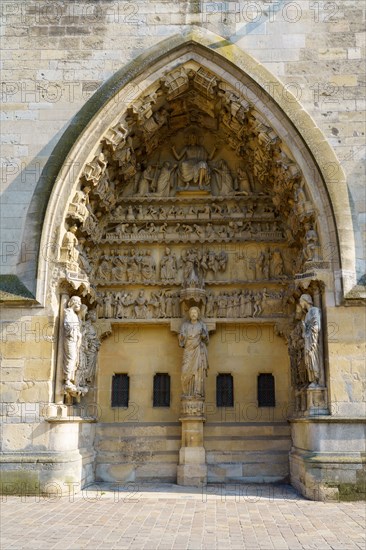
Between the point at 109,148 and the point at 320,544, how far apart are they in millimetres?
7233

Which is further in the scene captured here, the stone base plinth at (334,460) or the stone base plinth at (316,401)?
the stone base plinth at (316,401)

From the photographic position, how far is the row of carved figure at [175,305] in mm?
11203

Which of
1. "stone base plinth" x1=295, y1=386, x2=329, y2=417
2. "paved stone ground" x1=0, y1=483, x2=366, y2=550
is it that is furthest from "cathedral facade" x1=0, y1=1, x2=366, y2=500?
"paved stone ground" x1=0, y1=483, x2=366, y2=550

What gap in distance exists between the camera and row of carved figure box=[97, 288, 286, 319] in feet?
36.8

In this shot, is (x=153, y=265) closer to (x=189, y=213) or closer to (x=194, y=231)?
(x=194, y=231)

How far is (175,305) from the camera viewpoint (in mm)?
11250

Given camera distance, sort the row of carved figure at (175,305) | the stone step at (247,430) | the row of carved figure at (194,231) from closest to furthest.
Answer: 1. the stone step at (247,430)
2. the row of carved figure at (175,305)
3. the row of carved figure at (194,231)

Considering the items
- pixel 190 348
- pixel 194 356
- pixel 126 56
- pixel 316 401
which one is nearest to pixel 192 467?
pixel 194 356

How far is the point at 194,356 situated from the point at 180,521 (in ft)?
12.0

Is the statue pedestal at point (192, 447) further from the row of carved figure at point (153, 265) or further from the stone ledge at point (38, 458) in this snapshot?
the row of carved figure at point (153, 265)

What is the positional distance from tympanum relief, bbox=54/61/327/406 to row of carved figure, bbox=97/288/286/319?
0.8 inches

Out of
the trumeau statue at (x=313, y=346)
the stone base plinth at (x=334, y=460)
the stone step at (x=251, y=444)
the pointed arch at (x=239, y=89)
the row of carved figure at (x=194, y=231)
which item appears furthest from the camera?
the row of carved figure at (x=194, y=231)

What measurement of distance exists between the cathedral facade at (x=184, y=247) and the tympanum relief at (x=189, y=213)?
42 mm

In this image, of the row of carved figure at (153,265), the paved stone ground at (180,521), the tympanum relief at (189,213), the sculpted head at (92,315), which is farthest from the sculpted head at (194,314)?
the paved stone ground at (180,521)
